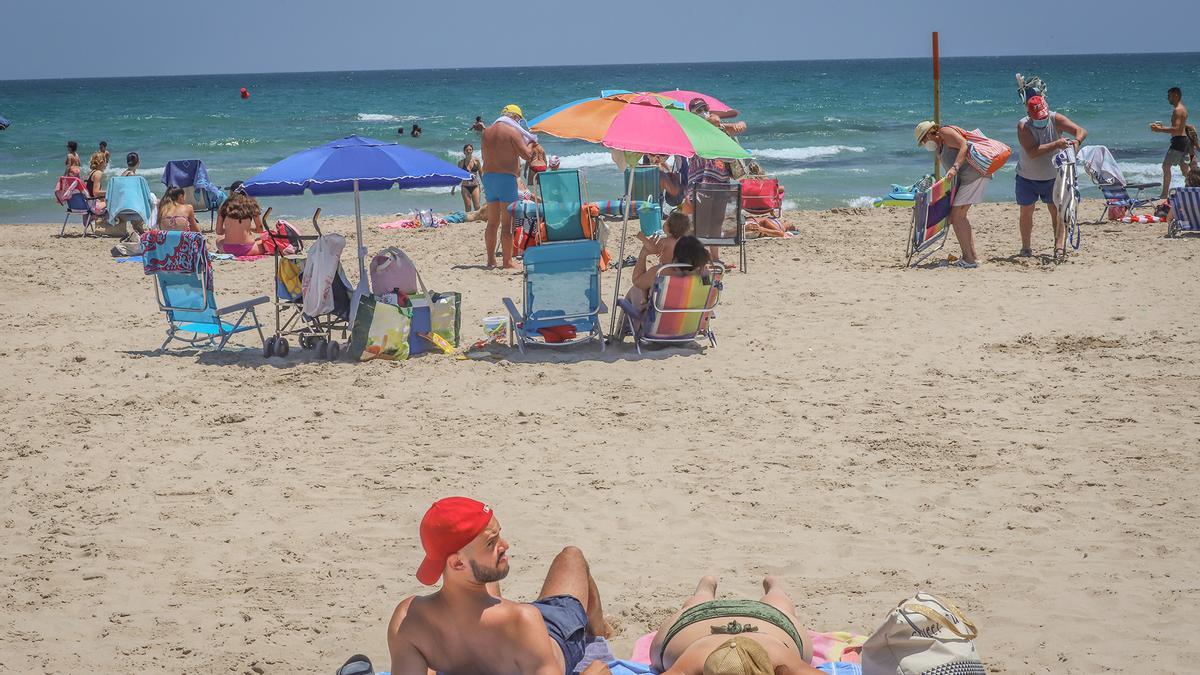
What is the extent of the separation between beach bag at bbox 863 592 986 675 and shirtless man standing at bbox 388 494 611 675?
0.88 meters

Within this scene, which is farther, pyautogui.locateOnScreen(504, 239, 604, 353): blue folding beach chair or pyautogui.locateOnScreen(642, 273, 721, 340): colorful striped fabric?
pyautogui.locateOnScreen(504, 239, 604, 353): blue folding beach chair

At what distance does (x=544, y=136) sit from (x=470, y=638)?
88.4 ft

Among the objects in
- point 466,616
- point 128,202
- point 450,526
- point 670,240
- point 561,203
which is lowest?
point 466,616

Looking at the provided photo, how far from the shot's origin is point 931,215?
9.48 m

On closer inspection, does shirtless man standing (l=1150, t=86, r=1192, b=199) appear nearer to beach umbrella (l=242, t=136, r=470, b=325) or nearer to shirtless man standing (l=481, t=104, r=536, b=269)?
shirtless man standing (l=481, t=104, r=536, b=269)

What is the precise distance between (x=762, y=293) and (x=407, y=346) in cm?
301

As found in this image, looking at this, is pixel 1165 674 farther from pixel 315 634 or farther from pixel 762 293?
pixel 762 293

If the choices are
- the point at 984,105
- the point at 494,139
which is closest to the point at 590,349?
the point at 494,139

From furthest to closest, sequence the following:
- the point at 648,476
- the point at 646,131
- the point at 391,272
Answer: the point at 391,272, the point at 646,131, the point at 648,476

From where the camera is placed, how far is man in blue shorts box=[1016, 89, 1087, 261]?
30.9ft

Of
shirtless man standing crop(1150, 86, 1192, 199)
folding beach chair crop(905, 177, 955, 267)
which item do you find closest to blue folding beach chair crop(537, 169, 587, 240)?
folding beach chair crop(905, 177, 955, 267)

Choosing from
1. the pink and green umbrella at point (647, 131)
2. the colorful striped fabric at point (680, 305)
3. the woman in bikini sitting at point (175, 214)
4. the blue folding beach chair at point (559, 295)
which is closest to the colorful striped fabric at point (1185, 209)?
the pink and green umbrella at point (647, 131)

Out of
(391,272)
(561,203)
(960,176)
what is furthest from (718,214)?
(391,272)

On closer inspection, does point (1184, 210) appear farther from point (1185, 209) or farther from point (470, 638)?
point (470, 638)
